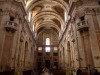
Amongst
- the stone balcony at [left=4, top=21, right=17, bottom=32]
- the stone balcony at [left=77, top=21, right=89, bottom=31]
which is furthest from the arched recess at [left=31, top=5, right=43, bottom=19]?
the stone balcony at [left=77, top=21, right=89, bottom=31]

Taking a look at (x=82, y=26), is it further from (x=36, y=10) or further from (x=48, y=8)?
(x=36, y=10)

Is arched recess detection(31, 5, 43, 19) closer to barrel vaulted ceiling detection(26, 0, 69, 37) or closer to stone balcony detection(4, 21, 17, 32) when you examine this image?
barrel vaulted ceiling detection(26, 0, 69, 37)

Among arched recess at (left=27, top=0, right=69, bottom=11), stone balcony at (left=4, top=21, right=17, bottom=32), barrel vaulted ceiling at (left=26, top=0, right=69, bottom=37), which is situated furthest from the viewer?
barrel vaulted ceiling at (left=26, top=0, right=69, bottom=37)

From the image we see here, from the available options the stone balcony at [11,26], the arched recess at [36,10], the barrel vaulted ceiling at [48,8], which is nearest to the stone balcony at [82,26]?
the stone balcony at [11,26]

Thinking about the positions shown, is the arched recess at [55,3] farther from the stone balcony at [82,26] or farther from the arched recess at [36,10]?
the stone balcony at [82,26]

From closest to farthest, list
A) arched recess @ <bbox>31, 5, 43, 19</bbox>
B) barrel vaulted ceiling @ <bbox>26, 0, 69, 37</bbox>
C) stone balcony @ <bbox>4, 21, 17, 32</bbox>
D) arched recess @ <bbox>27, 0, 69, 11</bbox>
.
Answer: stone balcony @ <bbox>4, 21, 17, 32</bbox>
arched recess @ <bbox>27, 0, 69, 11</bbox>
barrel vaulted ceiling @ <bbox>26, 0, 69, 37</bbox>
arched recess @ <bbox>31, 5, 43, 19</bbox>

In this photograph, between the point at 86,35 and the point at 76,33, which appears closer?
the point at 86,35

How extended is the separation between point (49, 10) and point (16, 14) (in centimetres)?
983

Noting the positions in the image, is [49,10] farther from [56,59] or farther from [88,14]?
[56,59]

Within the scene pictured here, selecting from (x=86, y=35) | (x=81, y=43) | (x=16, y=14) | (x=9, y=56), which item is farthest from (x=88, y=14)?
(x=9, y=56)

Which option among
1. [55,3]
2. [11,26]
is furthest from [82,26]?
[55,3]

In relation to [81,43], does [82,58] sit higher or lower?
lower

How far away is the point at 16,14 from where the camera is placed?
11.1m

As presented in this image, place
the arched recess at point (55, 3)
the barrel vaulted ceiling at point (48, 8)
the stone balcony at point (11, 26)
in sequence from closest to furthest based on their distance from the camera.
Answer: the stone balcony at point (11, 26) → the arched recess at point (55, 3) → the barrel vaulted ceiling at point (48, 8)
